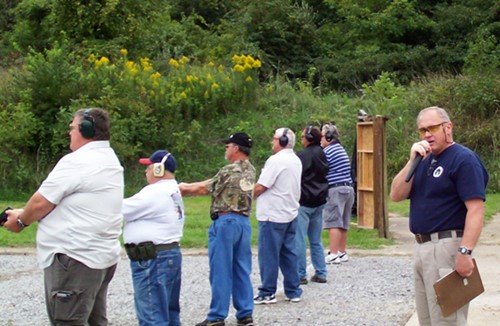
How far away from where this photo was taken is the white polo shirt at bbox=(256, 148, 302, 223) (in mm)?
9102

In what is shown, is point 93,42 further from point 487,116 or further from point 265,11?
point 487,116

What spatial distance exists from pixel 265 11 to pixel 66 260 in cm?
2678

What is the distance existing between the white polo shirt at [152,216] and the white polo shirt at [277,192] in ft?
6.53

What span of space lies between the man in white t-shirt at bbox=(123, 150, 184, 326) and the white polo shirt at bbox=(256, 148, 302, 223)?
201 cm

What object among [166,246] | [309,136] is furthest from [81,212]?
[309,136]

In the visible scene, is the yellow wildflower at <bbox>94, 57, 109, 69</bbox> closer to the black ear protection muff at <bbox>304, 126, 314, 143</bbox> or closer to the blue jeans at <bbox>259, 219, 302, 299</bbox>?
the black ear protection muff at <bbox>304, 126, 314, 143</bbox>

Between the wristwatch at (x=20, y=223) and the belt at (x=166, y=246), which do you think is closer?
the wristwatch at (x=20, y=223)

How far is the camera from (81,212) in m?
6.00

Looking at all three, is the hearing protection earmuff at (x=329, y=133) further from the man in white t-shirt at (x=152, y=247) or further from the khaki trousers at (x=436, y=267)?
the khaki trousers at (x=436, y=267)

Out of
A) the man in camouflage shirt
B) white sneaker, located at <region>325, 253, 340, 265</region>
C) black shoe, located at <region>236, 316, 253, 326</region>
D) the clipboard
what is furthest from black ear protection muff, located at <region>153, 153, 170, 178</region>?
white sneaker, located at <region>325, 253, 340, 265</region>

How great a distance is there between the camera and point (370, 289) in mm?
10469

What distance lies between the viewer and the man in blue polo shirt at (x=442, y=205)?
590cm

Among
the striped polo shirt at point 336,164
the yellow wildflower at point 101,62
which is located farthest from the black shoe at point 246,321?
the yellow wildflower at point 101,62

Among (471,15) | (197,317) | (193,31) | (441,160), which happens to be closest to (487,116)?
(471,15)
